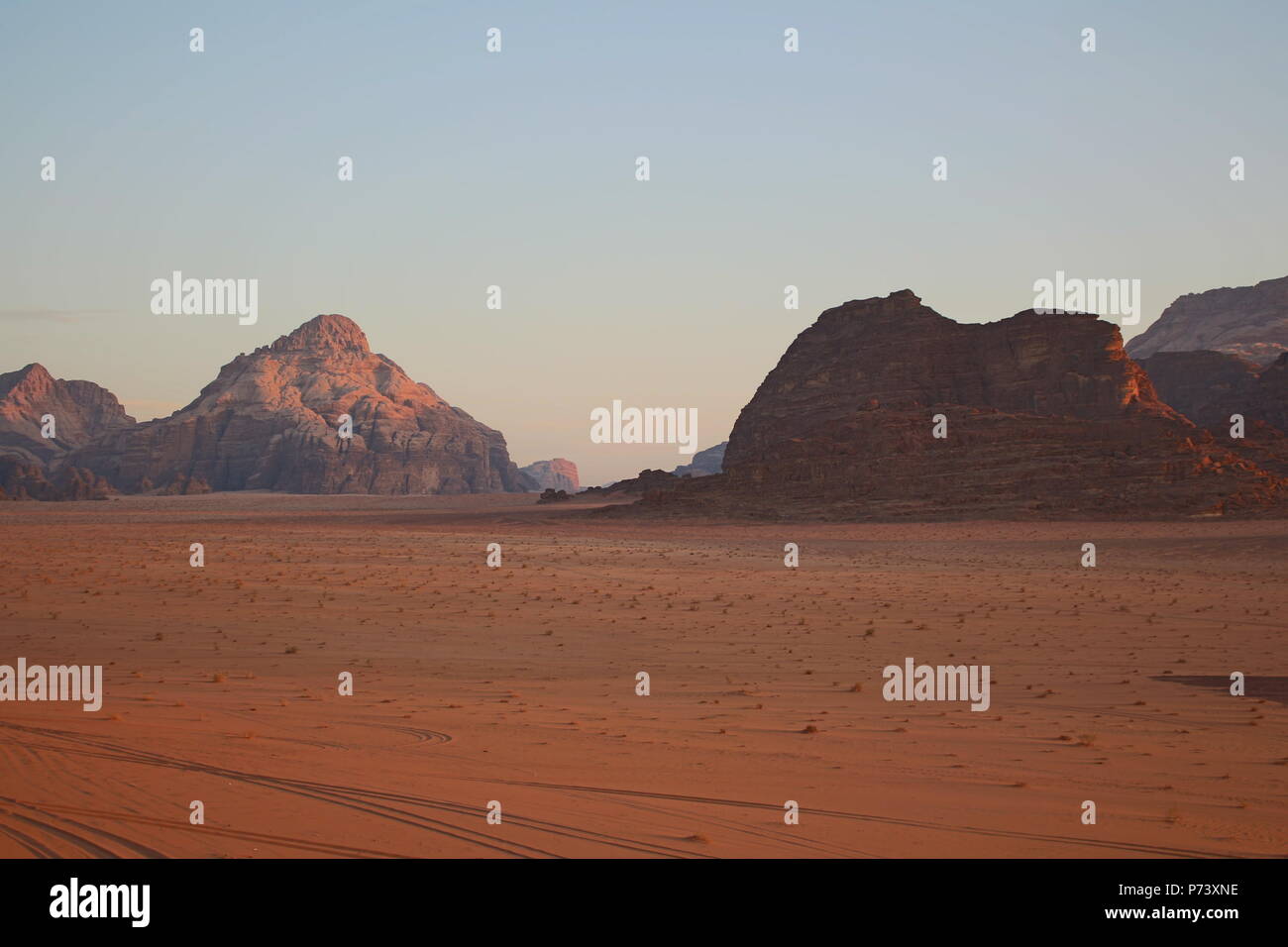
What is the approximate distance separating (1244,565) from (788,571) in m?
16.0

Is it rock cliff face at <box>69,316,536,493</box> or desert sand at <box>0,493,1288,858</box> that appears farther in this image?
rock cliff face at <box>69,316,536,493</box>

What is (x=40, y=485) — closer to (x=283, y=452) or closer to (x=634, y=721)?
(x=283, y=452)

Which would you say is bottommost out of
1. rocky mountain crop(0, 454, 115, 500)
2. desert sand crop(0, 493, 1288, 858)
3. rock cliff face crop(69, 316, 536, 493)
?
desert sand crop(0, 493, 1288, 858)

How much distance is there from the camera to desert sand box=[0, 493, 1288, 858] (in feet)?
22.8

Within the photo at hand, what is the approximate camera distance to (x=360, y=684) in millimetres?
13211

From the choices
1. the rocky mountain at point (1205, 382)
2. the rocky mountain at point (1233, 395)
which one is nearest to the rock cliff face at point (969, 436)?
the rocky mountain at point (1233, 395)

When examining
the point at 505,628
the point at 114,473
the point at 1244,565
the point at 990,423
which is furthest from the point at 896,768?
the point at 114,473

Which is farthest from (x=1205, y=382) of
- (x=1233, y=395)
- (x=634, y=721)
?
(x=634, y=721)

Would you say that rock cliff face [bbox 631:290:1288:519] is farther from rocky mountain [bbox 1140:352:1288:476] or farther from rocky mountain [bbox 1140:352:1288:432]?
rocky mountain [bbox 1140:352:1288:432]

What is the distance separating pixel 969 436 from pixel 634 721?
72.7m

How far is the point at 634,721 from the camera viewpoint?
1094 centimetres

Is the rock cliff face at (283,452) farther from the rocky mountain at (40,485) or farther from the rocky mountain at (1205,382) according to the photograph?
the rocky mountain at (1205,382)

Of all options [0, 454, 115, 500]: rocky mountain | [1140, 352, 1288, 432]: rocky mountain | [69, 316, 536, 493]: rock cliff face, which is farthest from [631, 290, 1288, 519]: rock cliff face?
[0, 454, 115, 500]: rocky mountain

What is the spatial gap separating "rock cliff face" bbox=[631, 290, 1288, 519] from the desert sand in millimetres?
41773
